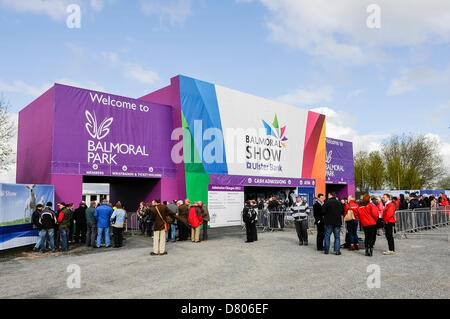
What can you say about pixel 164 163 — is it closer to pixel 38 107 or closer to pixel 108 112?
pixel 108 112

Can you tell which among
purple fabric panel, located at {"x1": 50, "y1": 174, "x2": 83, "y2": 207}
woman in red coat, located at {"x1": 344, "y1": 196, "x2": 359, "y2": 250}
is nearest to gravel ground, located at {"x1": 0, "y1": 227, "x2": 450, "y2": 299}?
woman in red coat, located at {"x1": 344, "y1": 196, "x2": 359, "y2": 250}

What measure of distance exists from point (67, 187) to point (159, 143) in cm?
522

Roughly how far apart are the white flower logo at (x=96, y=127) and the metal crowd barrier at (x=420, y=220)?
12.9m

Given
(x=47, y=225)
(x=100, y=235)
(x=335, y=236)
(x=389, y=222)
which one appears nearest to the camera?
(x=335, y=236)

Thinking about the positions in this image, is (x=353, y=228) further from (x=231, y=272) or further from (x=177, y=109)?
(x=177, y=109)

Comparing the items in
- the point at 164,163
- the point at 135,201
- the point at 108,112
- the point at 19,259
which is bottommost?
the point at 19,259

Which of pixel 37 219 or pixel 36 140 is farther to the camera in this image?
pixel 36 140

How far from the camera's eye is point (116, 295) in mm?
5879

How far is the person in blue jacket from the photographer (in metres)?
12.0

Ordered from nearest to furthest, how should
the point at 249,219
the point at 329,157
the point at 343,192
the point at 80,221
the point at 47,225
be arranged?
the point at 47,225 < the point at 249,219 < the point at 80,221 < the point at 329,157 < the point at 343,192

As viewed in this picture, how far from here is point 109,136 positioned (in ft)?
54.6

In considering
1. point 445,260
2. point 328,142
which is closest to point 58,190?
point 445,260

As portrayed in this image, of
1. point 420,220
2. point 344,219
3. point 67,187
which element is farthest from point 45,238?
point 420,220
